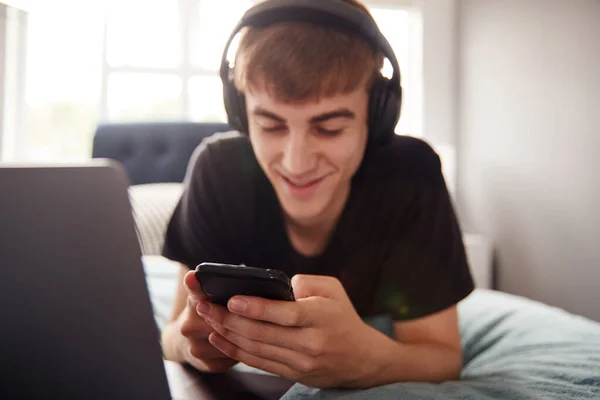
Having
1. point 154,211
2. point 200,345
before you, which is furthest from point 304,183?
point 154,211

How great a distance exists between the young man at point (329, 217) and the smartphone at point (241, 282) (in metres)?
0.08

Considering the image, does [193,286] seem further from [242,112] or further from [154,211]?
[154,211]

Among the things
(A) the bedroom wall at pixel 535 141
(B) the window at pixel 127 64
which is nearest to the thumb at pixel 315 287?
(A) the bedroom wall at pixel 535 141

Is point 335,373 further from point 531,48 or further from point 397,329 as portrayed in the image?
point 531,48

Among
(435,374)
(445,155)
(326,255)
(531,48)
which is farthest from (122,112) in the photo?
(435,374)

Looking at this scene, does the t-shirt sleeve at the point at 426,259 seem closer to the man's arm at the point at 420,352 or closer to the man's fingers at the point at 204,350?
the man's arm at the point at 420,352

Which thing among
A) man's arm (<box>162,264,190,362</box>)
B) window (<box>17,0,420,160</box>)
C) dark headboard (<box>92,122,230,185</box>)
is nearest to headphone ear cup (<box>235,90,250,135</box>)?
man's arm (<box>162,264,190,362</box>)

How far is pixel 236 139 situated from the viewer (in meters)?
0.86

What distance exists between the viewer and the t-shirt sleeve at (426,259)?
0.71 m

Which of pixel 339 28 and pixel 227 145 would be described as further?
pixel 227 145

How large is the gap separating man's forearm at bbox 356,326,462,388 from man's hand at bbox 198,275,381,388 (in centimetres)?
2

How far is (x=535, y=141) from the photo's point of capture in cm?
169

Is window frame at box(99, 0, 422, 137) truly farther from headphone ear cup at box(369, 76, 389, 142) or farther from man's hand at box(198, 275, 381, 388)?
man's hand at box(198, 275, 381, 388)

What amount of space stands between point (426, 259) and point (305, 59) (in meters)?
0.31
